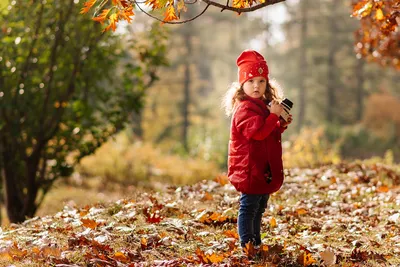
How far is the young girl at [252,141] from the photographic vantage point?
411cm

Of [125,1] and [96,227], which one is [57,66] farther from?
[125,1]

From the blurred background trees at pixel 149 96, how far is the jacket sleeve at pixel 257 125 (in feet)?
7.71

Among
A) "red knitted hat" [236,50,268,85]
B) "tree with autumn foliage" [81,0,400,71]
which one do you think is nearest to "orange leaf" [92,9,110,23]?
"tree with autumn foliage" [81,0,400,71]

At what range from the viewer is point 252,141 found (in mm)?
4148

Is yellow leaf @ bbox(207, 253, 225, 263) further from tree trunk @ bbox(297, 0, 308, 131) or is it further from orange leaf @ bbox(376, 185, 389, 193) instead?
tree trunk @ bbox(297, 0, 308, 131)

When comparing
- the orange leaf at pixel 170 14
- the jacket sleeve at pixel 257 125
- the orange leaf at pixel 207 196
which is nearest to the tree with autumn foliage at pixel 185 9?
the orange leaf at pixel 170 14

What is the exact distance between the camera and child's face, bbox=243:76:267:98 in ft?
14.0

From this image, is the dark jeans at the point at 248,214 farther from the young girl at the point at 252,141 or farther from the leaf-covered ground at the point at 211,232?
the leaf-covered ground at the point at 211,232

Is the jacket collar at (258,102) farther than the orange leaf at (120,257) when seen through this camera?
Yes

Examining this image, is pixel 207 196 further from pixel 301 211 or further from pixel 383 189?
pixel 383 189

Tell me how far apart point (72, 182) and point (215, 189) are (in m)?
10.4

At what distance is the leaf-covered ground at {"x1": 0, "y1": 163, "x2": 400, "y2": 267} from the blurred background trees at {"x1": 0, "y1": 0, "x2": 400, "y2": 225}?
61.5 inches

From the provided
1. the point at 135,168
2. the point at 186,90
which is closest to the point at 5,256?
the point at 135,168

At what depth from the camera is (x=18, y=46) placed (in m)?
7.46
